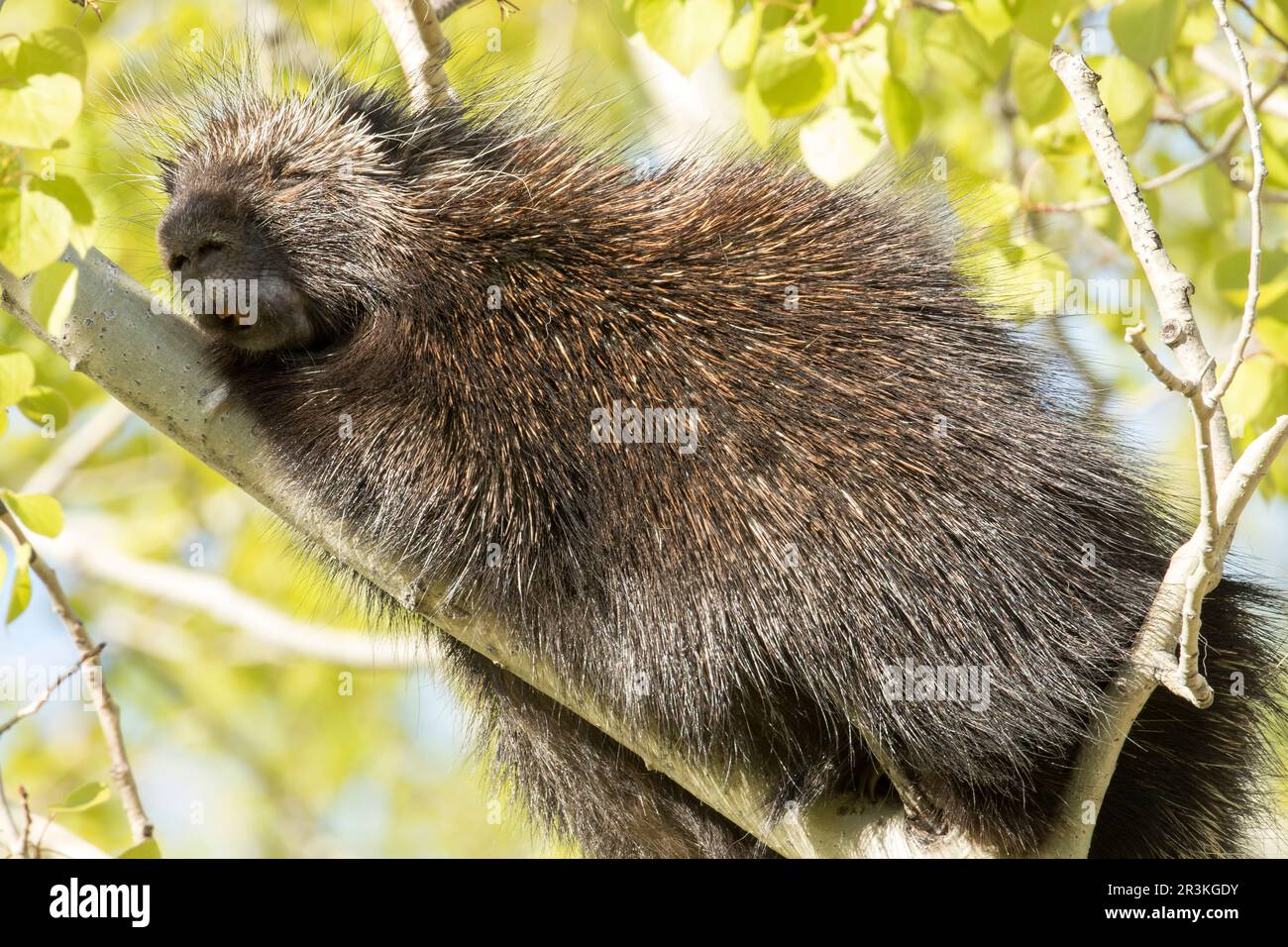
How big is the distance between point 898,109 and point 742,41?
0.36 meters

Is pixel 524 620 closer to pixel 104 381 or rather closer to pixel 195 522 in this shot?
pixel 104 381

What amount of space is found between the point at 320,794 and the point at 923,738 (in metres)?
8.80

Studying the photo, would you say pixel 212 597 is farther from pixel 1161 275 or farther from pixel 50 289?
pixel 1161 275

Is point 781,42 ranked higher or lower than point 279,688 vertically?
higher

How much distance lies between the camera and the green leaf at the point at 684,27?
244 centimetres

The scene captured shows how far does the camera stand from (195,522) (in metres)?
7.14

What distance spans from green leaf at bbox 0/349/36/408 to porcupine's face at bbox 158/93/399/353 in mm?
531

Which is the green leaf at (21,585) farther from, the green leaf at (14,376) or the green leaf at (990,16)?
the green leaf at (990,16)

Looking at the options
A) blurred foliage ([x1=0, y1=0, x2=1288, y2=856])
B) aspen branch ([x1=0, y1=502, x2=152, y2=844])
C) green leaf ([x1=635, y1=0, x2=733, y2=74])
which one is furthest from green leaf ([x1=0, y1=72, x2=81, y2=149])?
green leaf ([x1=635, y1=0, x2=733, y2=74])

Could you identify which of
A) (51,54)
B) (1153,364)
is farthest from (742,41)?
(51,54)

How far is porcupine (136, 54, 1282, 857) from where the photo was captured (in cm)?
249

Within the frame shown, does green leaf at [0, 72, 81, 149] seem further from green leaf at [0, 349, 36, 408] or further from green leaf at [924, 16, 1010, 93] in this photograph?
green leaf at [924, 16, 1010, 93]

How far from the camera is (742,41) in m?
2.61
